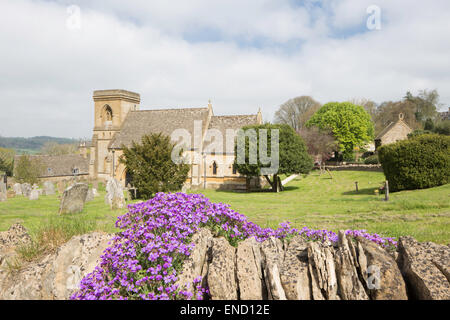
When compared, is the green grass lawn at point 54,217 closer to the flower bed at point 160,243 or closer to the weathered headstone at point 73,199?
the weathered headstone at point 73,199

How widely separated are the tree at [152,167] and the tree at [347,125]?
40.3 meters

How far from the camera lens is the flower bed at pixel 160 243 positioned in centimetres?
448

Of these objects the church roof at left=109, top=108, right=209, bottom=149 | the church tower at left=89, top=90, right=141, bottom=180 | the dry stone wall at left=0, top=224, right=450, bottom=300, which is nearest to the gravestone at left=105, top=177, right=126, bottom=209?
the dry stone wall at left=0, top=224, right=450, bottom=300

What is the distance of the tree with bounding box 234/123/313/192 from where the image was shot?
1251 inches

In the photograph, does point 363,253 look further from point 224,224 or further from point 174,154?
point 174,154

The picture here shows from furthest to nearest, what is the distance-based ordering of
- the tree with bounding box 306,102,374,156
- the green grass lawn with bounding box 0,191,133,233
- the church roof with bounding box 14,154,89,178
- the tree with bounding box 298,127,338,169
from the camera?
the church roof with bounding box 14,154,89,178
the tree with bounding box 306,102,374,156
the tree with bounding box 298,127,338,169
the green grass lawn with bounding box 0,191,133,233

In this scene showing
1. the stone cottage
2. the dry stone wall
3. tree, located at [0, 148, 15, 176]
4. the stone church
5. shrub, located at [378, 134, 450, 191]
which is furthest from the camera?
tree, located at [0, 148, 15, 176]

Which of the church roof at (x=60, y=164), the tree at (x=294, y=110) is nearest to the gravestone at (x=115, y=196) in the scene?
the church roof at (x=60, y=164)

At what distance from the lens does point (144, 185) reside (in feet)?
78.7

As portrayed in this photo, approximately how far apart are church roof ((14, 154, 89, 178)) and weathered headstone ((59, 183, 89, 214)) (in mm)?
52750

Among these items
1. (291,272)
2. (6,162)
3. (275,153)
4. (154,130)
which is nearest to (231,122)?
(154,130)

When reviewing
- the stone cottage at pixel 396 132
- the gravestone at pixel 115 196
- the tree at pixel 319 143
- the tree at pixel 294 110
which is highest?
the tree at pixel 294 110

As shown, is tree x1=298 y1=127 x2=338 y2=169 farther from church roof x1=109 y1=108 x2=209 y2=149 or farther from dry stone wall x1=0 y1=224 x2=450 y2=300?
dry stone wall x1=0 y1=224 x2=450 y2=300

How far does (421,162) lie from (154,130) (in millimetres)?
33461
